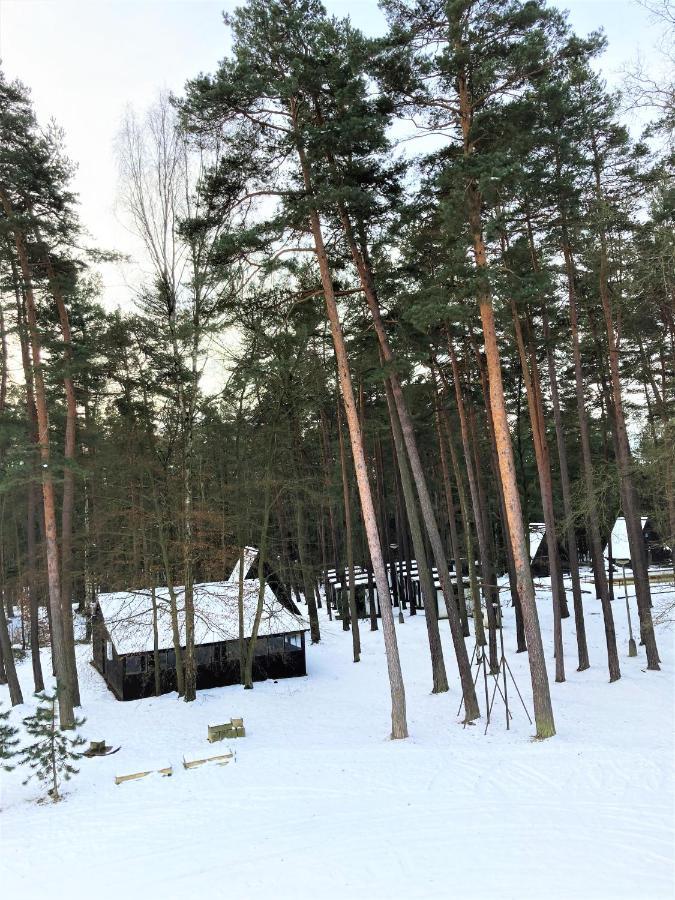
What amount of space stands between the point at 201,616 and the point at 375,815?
9.70 meters

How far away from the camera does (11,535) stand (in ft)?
79.0

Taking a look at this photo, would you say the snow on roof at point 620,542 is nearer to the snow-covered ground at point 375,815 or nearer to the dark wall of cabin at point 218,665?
the snow-covered ground at point 375,815

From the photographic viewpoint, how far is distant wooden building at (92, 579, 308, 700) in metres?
16.1

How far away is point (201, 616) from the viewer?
50.5 feet

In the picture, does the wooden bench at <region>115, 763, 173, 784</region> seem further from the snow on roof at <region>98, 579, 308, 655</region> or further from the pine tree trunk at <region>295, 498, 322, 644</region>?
the pine tree trunk at <region>295, 498, 322, 644</region>

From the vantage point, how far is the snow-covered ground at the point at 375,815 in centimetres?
515

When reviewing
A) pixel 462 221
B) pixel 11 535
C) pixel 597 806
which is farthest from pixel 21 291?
pixel 11 535

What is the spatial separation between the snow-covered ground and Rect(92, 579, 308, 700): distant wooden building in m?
3.45

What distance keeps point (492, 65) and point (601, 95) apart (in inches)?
185

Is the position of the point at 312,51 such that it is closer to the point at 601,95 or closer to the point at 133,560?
the point at 601,95

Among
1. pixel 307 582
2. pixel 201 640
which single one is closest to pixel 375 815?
pixel 201 640

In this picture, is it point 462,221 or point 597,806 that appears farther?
point 462,221

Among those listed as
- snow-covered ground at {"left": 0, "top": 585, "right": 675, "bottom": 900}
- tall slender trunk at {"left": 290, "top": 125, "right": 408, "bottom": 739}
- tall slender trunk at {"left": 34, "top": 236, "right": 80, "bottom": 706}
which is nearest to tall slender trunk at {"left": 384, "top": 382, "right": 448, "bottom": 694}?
snow-covered ground at {"left": 0, "top": 585, "right": 675, "bottom": 900}

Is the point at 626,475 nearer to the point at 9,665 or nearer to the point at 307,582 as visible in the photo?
the point at 307,582
